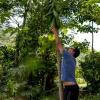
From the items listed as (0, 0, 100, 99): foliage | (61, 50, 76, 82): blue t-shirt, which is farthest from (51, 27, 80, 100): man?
(0, 0, 100, 99): foliage

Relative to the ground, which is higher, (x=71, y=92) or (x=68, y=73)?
(x=68, y=73)

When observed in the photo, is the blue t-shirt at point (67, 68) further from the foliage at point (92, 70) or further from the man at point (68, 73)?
the foliage at point (92, 70)

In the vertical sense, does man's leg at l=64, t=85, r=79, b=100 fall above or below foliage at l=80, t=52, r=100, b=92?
below

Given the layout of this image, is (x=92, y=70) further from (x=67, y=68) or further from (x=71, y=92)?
(x=67, y=68)

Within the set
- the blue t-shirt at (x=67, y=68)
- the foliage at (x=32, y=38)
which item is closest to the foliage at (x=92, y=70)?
the foliage at (x=32, y=38)

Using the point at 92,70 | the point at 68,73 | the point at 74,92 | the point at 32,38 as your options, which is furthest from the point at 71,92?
the point at 92,70

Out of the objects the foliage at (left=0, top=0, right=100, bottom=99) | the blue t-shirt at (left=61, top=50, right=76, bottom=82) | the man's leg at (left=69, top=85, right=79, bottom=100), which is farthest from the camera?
the foliage at (left=0, top=0, right=100, bottom=99)

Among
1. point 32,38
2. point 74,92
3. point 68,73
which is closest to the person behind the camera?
point 68,73

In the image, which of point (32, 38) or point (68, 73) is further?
point (32, 38)

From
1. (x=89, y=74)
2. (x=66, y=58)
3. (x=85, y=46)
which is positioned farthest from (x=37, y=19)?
(x=66, y=58)

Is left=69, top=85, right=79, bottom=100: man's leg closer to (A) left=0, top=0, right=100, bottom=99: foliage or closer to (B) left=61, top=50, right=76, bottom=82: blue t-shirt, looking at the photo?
(B) left=61, top=50, right=76, bottom=82: blue t-shirt

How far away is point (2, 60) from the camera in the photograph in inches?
660

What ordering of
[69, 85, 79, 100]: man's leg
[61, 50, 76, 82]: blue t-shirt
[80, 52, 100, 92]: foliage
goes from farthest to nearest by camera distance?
[80, 52, 100, 92]: foliage → [69, 85, 79, 100]: man's leg → [61, 50, 76, 82]: blue t-shirt

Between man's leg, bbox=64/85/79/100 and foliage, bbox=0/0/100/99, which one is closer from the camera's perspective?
man's leg, bbox=64/85/79/100
